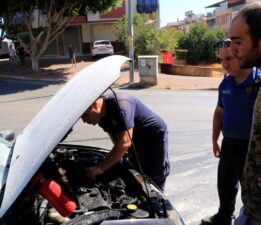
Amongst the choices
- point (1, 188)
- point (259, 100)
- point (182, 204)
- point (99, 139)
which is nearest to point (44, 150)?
point (1, 188)

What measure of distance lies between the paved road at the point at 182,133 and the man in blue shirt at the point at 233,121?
806 mm

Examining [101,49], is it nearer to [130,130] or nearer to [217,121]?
[217,121]

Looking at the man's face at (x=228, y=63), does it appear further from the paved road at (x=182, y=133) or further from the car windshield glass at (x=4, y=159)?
the car windshield glass at (x=4, y=159)

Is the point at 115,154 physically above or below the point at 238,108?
below

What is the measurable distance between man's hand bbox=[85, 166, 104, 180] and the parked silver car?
0.13 ft

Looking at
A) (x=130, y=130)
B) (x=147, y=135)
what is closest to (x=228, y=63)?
(x=147, y=135)

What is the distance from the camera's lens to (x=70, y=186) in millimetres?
3080

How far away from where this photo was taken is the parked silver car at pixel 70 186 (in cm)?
229

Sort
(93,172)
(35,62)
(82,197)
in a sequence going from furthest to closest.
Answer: (35,62), (93,172), (82,197)

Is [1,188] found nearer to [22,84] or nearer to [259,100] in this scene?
[259,100]

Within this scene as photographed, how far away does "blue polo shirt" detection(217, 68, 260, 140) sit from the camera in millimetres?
3549

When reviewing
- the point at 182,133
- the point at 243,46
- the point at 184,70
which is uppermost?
the point at 243,46

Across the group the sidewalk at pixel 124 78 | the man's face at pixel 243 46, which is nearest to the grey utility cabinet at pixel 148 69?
the sidewalk at pixel 124 78

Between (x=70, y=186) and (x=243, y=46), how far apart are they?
176 cm
